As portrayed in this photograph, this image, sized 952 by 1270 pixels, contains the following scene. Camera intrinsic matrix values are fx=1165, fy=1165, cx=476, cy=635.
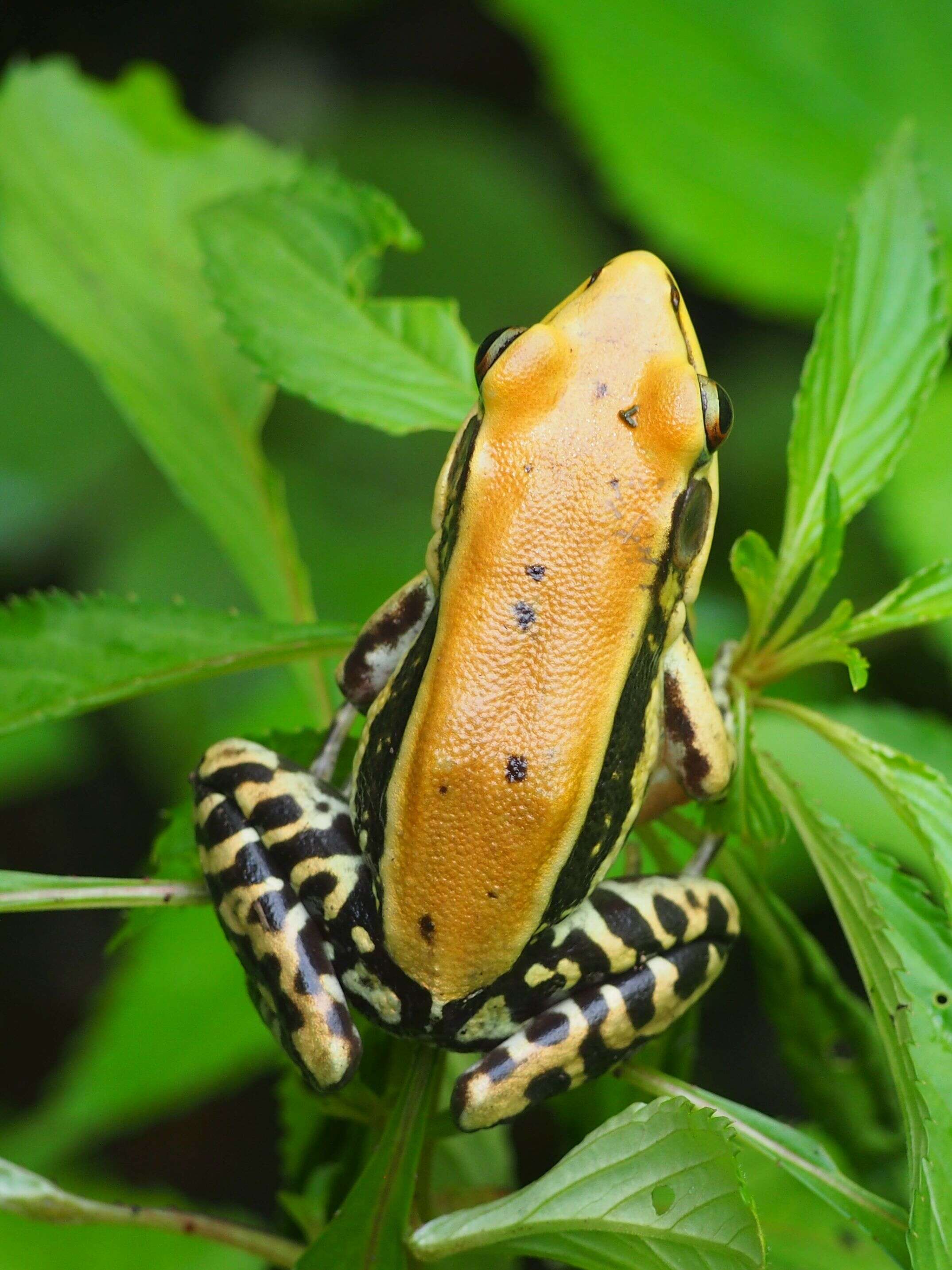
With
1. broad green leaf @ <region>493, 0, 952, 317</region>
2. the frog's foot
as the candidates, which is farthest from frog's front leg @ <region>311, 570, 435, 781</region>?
broad green leaf @ <region>493, 0, 952, 317</region>

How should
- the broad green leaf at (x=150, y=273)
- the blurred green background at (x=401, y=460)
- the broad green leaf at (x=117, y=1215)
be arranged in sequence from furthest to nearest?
the blurred green background at (x=401, y=460) → the broad green leaf at (x=150, y=273) → the broad green leaf at (x=117, y=1215)

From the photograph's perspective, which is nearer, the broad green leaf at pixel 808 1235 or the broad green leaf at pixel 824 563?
the broad green leaf at pixel 824 563

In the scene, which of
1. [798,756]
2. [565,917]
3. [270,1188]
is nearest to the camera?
[565,917]

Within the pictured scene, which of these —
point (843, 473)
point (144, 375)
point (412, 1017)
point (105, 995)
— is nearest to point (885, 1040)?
point (412, 1017)

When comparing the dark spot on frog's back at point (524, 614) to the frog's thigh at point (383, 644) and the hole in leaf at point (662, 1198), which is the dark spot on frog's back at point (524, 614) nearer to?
the frog's thigh at point (383, 644)

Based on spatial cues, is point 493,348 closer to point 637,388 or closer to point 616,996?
point 637,388

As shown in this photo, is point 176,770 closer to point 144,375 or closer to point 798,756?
point 144,375

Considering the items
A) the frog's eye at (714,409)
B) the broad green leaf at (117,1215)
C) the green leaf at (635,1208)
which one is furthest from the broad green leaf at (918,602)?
the broad green leaf at (117,1215)

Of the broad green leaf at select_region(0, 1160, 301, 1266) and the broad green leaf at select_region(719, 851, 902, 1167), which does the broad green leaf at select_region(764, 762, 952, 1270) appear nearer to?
the broad green leaf at select_region(719, 851, 902, 1167)
